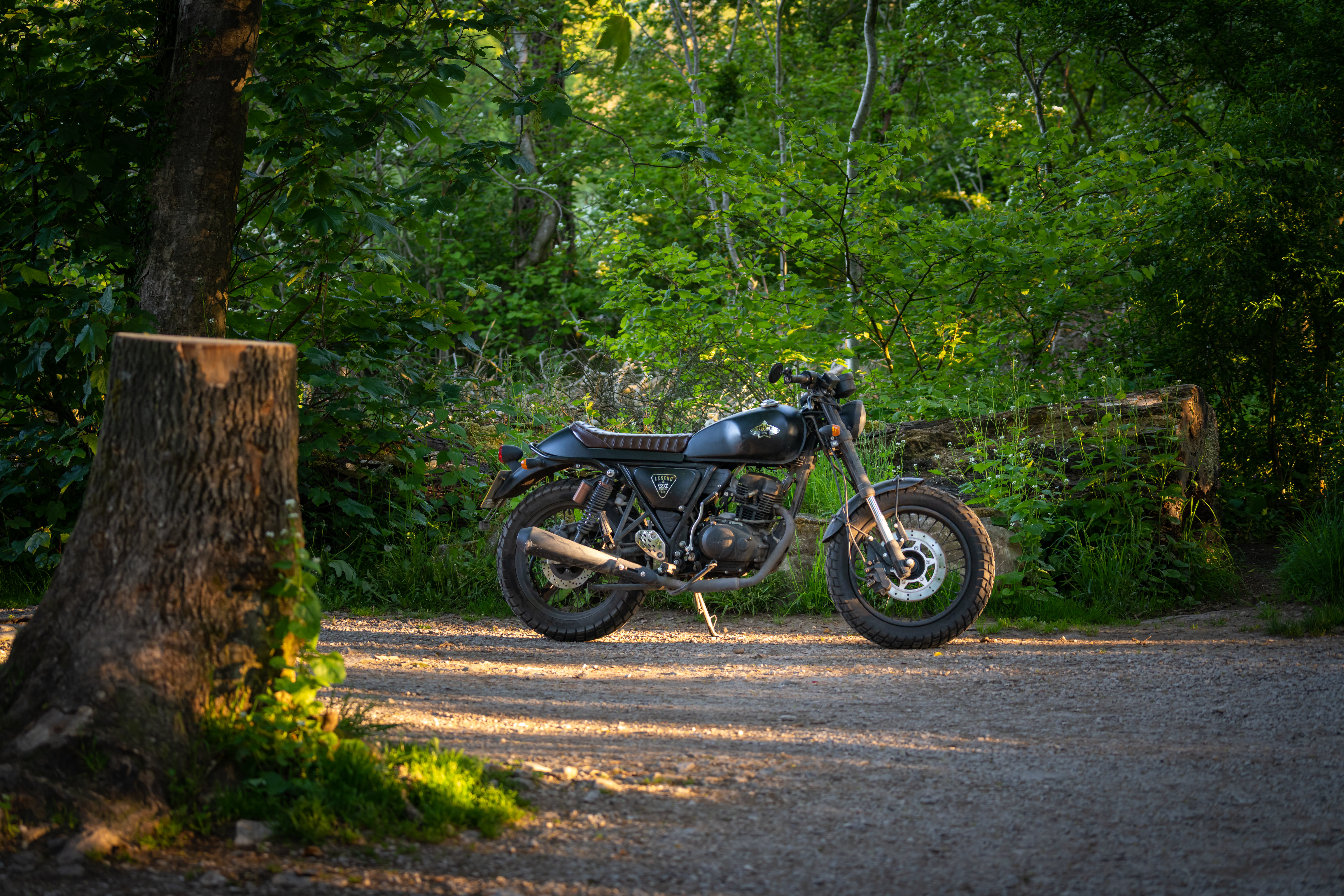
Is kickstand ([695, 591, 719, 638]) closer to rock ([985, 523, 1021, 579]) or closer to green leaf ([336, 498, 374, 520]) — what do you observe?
rock ([985, 523, 1021, 579])

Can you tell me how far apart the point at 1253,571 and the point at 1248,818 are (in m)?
3.87

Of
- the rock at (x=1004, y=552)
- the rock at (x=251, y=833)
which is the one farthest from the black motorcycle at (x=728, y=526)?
the rock at (x=251, y=833)

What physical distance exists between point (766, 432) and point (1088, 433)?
2446 millimetres

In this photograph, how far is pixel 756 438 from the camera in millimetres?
4824

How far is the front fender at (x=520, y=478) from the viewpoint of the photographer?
16.7ft

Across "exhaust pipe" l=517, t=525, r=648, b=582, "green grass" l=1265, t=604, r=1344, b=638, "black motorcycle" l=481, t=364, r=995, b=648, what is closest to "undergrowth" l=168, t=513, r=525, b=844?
"exhaust pipe" l=517, t=525, r=648, b=582

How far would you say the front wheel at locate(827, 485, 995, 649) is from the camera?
4.66 metres

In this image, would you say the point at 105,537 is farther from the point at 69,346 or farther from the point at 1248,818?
the point at 1248,818

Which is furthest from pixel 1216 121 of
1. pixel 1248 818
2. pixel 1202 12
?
pixel 1248 818

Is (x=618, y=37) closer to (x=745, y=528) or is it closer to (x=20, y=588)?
(x=745, y=528)

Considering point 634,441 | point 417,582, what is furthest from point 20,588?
point 634,441

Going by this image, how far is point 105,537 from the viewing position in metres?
Answer: 2.58

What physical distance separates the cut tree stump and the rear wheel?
2227mm

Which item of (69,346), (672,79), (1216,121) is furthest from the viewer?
(672,79)
